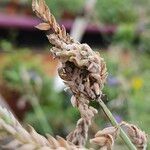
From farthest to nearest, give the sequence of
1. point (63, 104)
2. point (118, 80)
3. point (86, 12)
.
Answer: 1. point (86, 12)
2. point (63, 104)
3. point (118, 80)

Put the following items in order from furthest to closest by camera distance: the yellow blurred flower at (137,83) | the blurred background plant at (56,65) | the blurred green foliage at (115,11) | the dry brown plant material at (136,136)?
the blurred green foliage at (115,11) → the yellow blurred flower at (137,83) → the blurred background plant at (56,65) → the dry brown plant material at (136,136)

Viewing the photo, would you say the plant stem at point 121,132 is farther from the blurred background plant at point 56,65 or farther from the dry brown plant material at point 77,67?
the blurred background plant at point 56,65

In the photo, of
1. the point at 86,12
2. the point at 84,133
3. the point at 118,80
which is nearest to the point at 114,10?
the point at 86,12

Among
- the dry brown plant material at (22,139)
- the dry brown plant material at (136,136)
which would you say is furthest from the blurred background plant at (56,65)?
the dry brown plant material at (22,139)

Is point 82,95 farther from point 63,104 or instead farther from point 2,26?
point 2,26

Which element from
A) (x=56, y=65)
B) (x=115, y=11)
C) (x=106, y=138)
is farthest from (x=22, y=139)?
(x=115, y=11)

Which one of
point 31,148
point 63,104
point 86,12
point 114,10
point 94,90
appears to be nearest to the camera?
point 31,148

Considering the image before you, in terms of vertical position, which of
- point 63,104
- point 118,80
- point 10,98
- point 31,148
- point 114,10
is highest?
point 114,10
